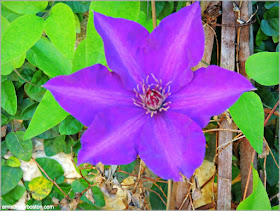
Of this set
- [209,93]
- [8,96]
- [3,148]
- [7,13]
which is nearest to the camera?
[209,93]

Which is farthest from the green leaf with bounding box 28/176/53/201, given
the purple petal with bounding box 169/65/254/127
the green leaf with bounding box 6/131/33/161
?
the purple petal with bounding box 169/65/254/127

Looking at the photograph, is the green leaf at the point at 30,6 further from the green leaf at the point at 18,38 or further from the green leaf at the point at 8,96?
the green leaf at the point at 8,96

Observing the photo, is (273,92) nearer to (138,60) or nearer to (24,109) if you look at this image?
(138,60)

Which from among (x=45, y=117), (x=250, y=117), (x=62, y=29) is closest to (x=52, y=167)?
(x=45, y=117)

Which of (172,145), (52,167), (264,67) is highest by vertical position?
(264,67)

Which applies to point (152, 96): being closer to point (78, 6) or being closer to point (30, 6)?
point (30, 6)

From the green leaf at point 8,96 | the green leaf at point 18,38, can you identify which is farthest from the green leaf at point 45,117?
the green leaf at point 8,96
